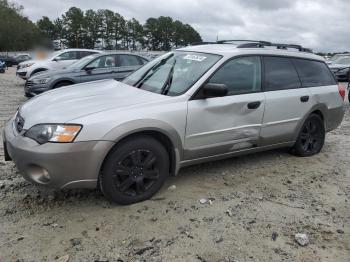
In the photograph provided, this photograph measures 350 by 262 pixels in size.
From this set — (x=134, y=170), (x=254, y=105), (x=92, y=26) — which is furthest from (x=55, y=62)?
(x=92, y=26)

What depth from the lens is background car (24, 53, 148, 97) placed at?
373 inches

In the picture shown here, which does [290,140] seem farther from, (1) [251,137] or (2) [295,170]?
(1) [251,137]

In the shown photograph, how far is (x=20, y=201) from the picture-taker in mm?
3752

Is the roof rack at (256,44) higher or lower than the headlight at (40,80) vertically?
higher

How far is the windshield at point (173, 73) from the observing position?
4.12 m

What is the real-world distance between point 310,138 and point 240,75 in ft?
5.98

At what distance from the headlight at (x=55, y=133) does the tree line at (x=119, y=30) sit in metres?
81.3

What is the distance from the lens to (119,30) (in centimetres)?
9238

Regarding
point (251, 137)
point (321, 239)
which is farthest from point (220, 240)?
point (251, 137)

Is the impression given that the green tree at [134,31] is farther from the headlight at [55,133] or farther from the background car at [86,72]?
the headlight at [55,133]

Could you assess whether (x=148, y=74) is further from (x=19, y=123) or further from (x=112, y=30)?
(x=112, y=30)

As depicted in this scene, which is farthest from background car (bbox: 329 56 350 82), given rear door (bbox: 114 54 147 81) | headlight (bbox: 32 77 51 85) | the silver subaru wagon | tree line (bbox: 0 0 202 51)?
tree line (bbox: 0 0 202 51)

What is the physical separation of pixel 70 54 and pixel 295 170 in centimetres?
1192

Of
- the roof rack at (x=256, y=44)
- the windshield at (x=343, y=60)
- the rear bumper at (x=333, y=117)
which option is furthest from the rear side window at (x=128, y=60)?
the windshield at (x=343, y=60)
